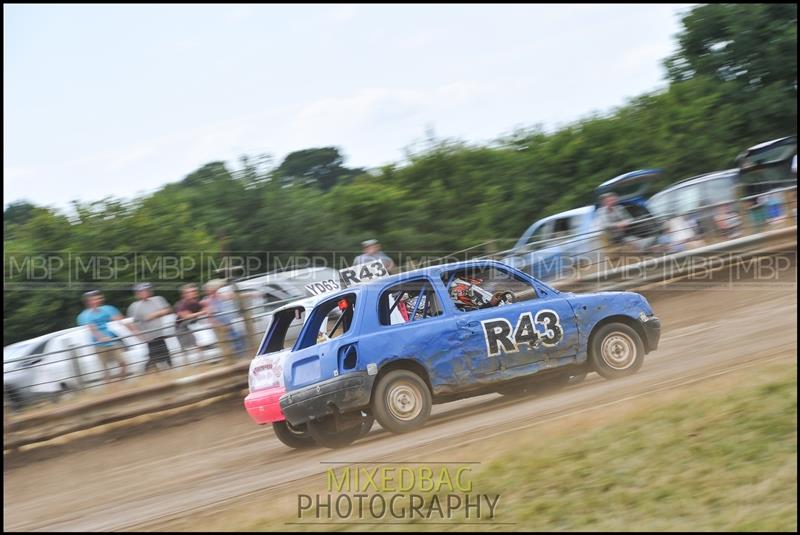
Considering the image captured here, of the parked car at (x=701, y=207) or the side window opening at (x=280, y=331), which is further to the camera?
the parked car at (x=701, y=207)

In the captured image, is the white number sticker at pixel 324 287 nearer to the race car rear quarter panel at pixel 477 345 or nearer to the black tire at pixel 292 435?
the race car rear quarter panel at pixel 477 345

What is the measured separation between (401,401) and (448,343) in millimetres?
674

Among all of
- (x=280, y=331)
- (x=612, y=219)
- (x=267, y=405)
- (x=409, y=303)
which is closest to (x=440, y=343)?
(x=409, y=303)

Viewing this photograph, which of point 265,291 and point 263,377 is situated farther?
point 265,291

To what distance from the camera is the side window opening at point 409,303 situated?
28.1ft

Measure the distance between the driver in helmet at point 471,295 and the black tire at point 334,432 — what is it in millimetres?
1366

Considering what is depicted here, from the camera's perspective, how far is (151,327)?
478 inches

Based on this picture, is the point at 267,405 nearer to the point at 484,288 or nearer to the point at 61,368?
the point at 484,288

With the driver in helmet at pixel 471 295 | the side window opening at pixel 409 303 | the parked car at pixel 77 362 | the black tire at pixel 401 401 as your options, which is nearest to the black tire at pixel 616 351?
the driver in helmet at pixel 471 295

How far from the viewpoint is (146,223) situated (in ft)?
65.7

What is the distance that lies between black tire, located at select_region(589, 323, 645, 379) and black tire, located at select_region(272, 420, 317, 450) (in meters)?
2.84

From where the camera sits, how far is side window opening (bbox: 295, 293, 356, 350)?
8.50 m

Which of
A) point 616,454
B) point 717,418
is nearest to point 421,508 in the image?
point 616,454

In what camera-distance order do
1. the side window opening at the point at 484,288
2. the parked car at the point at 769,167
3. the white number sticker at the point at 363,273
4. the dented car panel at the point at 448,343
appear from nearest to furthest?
the dented car panel at the point at 448,343 → the side window opening at the point at 484,288 → the white number sticker at the point at 363,273 → the parked car at the point at 769,167
